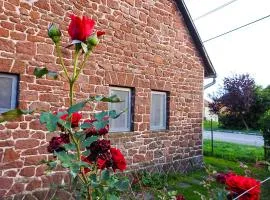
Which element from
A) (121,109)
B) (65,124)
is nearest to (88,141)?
(65,124)

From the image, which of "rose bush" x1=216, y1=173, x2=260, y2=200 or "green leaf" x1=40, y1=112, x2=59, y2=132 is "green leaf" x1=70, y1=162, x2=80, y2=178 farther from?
"rose bush" x1=216, y1=173, x2=260, y2=200

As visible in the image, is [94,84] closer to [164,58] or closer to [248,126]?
[164,58]

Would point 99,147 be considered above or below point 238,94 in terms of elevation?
below

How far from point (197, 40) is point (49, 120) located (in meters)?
9.18

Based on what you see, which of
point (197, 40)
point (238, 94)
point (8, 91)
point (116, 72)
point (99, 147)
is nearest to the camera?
point (99, 147)

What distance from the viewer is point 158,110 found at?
28.5 feet

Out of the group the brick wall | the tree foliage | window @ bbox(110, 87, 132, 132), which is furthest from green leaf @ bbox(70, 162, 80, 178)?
the tree foliage

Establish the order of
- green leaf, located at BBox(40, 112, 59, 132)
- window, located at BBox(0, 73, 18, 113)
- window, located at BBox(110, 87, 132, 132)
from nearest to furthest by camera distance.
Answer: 1. green leaf, located at BBox(40, 112, 59, 132)
2. window, located at BBox(0, 73, 18, 113)
3. window, located at BBox(110, 87, 132, 132)

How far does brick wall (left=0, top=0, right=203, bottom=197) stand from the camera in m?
5.24

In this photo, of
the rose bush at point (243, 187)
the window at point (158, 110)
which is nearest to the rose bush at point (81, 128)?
the rose bush at point (243, 187)

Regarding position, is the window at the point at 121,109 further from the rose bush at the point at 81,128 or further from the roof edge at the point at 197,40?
the rose bush at the point at 81,128

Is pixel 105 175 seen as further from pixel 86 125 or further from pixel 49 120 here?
pixel 49 120

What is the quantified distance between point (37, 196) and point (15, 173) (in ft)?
2.14

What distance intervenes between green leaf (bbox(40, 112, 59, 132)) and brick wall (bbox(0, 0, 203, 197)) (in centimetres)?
413
